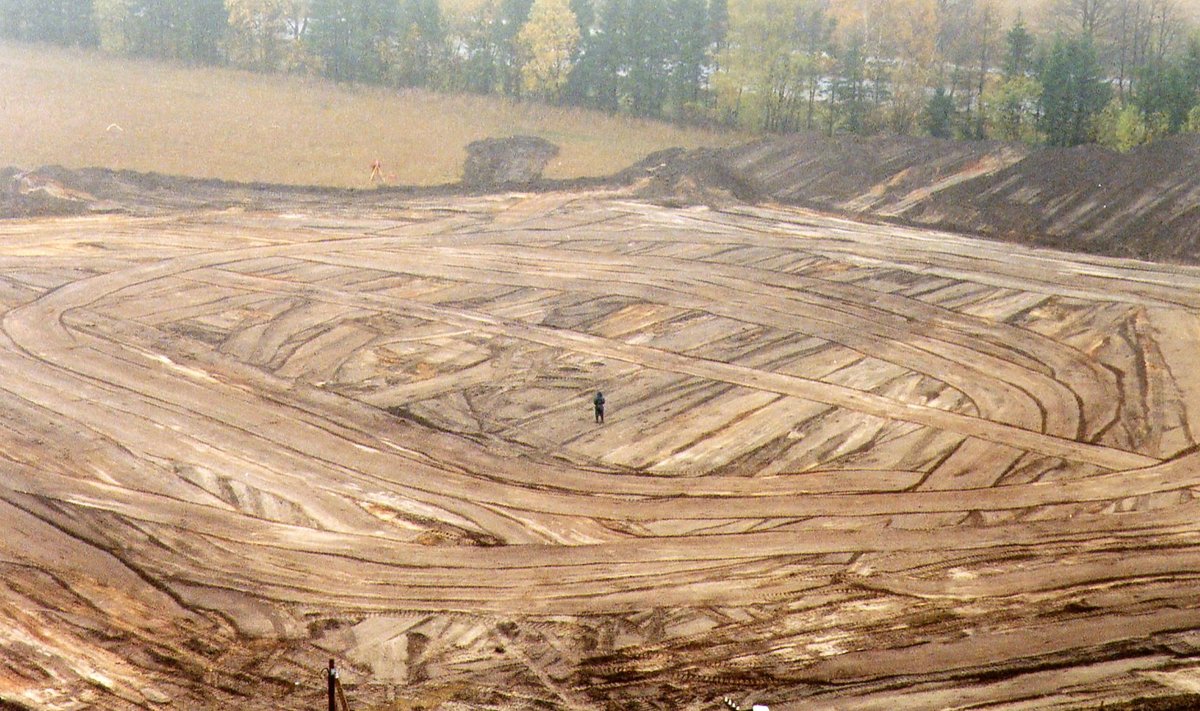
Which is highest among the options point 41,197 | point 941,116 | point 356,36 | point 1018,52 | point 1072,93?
point 356,36

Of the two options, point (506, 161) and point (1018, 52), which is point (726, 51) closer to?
point (1018, 52)

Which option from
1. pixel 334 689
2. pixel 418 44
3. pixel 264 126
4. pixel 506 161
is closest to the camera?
pixel 334 689

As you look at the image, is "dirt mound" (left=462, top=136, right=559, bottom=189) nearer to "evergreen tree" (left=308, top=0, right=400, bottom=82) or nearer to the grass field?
the grass field

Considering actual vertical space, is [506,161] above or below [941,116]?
below

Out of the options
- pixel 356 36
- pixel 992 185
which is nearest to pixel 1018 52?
pixel 992 185

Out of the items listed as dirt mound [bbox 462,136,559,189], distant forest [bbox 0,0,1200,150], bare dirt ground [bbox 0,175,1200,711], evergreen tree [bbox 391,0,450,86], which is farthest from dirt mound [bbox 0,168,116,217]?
evergreen tree [bbox 391,0,450,86]

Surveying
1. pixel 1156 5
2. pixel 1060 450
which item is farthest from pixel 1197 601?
pixel 1156 5

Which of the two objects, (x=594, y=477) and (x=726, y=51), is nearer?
(x=594, y=477)
